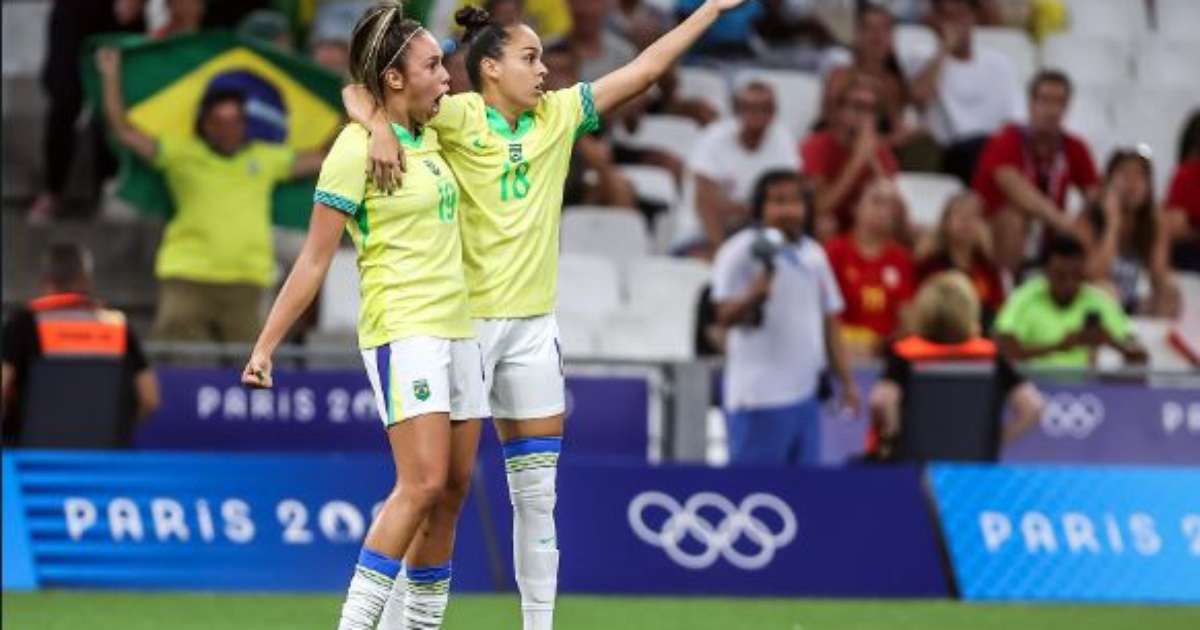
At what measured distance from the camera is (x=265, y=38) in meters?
19.7

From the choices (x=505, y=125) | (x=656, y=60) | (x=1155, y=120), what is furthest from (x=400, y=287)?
(x=1155, y=120)

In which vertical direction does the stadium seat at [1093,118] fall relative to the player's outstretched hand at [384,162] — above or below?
below

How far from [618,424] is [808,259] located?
5.21 ft

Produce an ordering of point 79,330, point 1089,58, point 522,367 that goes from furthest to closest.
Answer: point 1089,58, point 79,330, point 522,367

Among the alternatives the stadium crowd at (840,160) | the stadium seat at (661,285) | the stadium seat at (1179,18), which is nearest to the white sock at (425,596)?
the stadium crowd at (840,160)

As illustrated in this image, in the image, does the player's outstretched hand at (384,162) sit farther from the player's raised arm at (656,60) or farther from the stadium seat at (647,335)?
the stadium seat at (647,335)

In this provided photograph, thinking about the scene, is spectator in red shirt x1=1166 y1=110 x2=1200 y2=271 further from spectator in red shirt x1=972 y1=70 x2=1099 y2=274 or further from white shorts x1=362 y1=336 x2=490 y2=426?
white shorts x1=362 y1=336 x2=490 y2=426

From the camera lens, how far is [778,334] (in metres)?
17.3

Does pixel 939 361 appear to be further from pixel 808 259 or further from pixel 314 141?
pixel 314 141

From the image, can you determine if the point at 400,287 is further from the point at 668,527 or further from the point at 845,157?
the point at 845,157

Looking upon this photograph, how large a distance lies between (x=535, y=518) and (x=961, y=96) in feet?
36.6

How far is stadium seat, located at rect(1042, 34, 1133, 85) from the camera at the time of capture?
77.2 feet

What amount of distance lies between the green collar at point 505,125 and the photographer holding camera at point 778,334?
5.80 meters

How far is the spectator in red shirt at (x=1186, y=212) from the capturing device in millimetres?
21344
